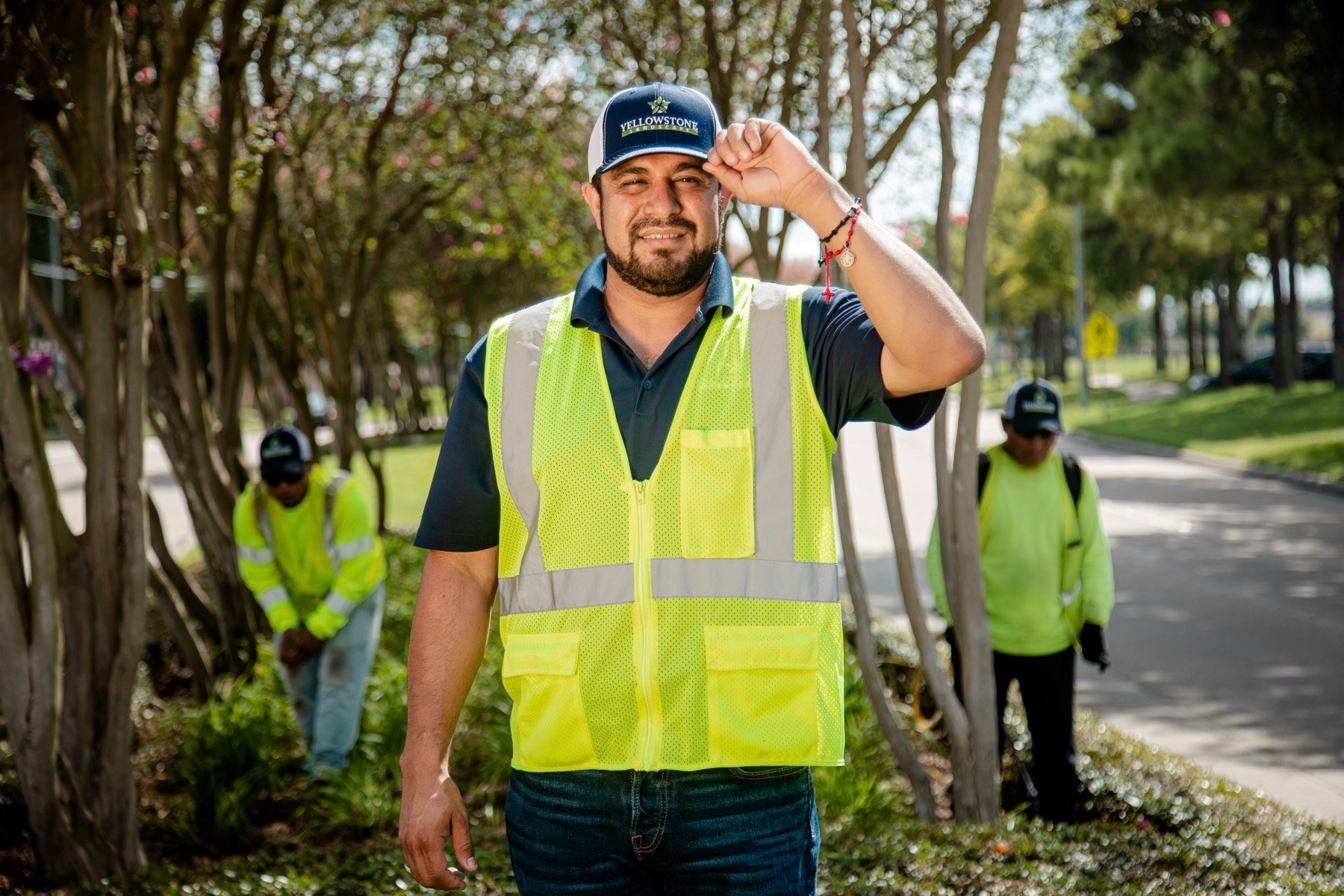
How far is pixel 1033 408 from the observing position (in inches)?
211

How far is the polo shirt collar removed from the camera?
2480 millimetres

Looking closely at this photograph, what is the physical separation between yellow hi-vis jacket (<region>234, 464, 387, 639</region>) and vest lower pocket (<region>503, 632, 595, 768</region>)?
4029 millimetres

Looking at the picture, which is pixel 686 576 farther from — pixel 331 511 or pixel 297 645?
pixel 331 511

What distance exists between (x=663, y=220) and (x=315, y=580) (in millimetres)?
4515

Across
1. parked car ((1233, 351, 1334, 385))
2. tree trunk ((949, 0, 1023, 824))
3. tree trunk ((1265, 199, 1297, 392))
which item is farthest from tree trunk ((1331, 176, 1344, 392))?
tree trunk ((949, 0, 1023, 824))

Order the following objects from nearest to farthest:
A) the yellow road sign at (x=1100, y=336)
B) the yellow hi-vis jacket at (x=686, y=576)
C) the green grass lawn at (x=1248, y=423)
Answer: the yellow hi-vis jacket at (x=686, y=576), the green grass lawn at (x=1248, y=423), the yellow road sign at (x=1100, y=336)

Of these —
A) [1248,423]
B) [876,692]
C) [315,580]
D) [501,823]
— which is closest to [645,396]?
[876,692]

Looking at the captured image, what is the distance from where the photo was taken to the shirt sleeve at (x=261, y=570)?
6.26 meters

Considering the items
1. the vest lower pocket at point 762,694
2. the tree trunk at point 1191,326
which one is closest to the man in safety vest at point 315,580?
the vest lower pocket at point 762,694

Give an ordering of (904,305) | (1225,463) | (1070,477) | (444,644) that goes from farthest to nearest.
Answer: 1. (1225,463)
2. (1070,477)
3. (444,644)
4. (904,305)

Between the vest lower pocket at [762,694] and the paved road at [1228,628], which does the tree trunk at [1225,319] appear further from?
the vest lower pocket at [762,694]

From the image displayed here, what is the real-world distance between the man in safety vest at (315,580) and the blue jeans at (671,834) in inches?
158

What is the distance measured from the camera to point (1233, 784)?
5410 mm

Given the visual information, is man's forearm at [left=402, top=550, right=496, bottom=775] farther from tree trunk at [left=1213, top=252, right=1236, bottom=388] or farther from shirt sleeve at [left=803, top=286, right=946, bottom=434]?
tree trunk at [left=1213, top=252, right=1236, bottom=388]
